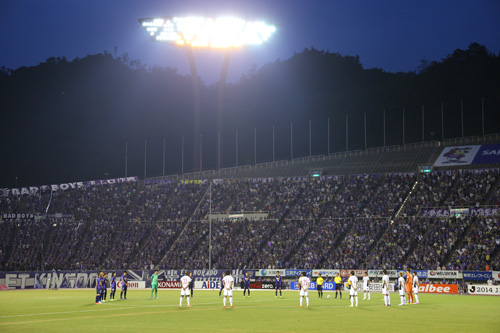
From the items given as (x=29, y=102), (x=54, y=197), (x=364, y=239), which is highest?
(x=29, y=102)

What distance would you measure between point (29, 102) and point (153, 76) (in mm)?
24374

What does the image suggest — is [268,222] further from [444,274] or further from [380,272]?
[444,274]

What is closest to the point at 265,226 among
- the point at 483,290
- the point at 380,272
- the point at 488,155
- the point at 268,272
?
the point at 268,272

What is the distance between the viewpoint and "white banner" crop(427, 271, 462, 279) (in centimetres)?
5191

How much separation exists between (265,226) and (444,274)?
69.6 ft

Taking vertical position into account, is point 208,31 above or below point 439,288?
above

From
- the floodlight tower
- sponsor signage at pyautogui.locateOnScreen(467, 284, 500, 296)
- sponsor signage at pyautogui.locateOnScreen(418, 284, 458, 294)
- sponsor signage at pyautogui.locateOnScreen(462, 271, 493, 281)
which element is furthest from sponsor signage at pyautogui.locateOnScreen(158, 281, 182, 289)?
sponsor signage at pyautogui.locateOnScreen(467, 284, 500, 296)

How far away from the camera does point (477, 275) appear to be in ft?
168

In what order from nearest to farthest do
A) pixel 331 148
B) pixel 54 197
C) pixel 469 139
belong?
pixel 469 139
pixel 54 197
pixel 331 148

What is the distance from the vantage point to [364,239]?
59906 millimetres

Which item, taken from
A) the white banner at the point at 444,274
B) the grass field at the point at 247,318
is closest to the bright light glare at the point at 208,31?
the white banner at the point at 444,274

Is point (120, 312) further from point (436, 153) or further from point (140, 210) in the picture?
point (436, 153)

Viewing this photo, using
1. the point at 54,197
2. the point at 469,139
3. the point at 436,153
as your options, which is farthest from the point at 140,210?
the point at 469,139

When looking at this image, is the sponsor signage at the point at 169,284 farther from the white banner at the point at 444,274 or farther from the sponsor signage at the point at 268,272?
the white banner at the point at 444,274
